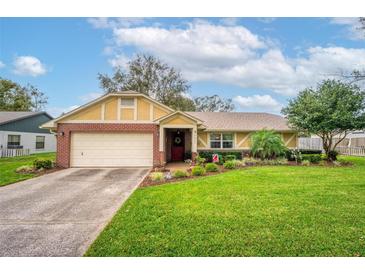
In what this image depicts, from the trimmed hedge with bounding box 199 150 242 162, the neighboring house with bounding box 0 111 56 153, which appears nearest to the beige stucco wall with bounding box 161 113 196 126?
the trimmed hedge with bounding box 199 150 242 162

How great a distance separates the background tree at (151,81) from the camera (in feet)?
96.7

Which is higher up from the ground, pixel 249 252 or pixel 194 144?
pixel 194 144

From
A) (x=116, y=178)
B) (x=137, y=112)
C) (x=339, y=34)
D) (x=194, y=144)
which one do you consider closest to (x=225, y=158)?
(x=194, y=144)

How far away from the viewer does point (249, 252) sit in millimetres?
3393

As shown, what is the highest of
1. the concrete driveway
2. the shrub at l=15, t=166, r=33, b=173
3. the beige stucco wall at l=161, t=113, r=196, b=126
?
the beige stucco wall at l=161, t=113, r=196, b=126

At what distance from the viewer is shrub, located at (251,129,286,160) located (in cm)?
1358

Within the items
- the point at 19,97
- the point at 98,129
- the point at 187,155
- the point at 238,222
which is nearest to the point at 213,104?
the point at 187,155

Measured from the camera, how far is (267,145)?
13.6 metres

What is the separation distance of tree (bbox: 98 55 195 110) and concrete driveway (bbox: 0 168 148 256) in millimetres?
21783

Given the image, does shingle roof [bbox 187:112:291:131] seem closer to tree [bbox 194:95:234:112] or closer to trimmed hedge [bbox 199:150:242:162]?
trimmed hedge [bbox 199:150:242:162]

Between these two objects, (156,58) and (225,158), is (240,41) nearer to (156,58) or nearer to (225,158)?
(225,158)
